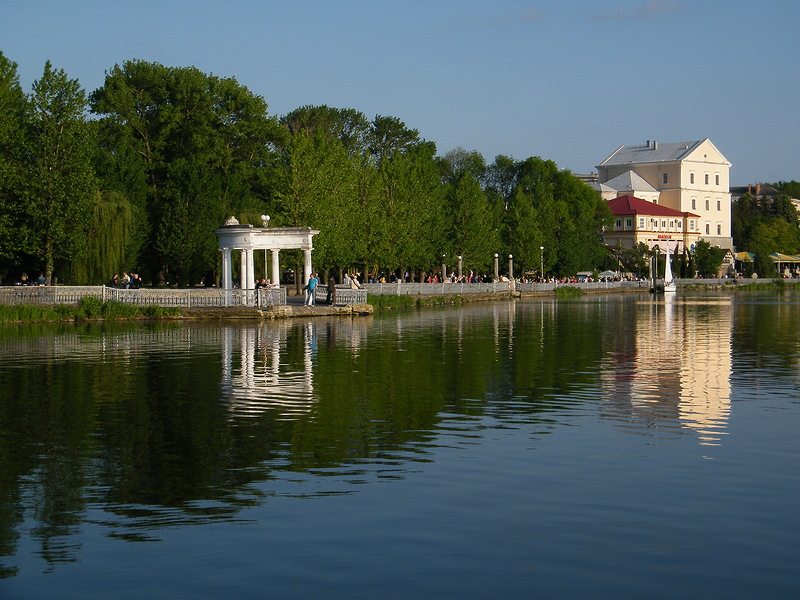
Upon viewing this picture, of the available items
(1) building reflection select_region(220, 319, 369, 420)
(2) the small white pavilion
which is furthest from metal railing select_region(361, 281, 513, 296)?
(1) building reflection select_region(220, 319, 369, 420)

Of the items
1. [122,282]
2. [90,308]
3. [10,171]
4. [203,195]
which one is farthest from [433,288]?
[90,308]

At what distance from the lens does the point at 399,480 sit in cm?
1109

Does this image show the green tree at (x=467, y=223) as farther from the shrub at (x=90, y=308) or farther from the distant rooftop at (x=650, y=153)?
the distant rooftop at (x=650, y=153)

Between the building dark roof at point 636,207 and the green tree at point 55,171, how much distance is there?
9001 centimetres

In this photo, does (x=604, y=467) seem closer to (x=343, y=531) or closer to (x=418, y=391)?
(x=343, y=531)

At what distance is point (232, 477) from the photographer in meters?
11.3

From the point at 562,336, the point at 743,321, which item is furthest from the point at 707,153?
the point at 562,336

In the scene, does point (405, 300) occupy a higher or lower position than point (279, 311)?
higher

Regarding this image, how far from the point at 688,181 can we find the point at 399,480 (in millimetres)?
137012

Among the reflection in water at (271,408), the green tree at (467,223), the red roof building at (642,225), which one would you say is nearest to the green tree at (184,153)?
the green tree at (467,223)

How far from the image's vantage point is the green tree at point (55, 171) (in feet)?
154

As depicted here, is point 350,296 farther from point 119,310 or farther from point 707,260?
point 707,260

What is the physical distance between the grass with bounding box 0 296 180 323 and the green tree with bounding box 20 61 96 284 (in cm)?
758

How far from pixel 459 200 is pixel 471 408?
64.6 metres
